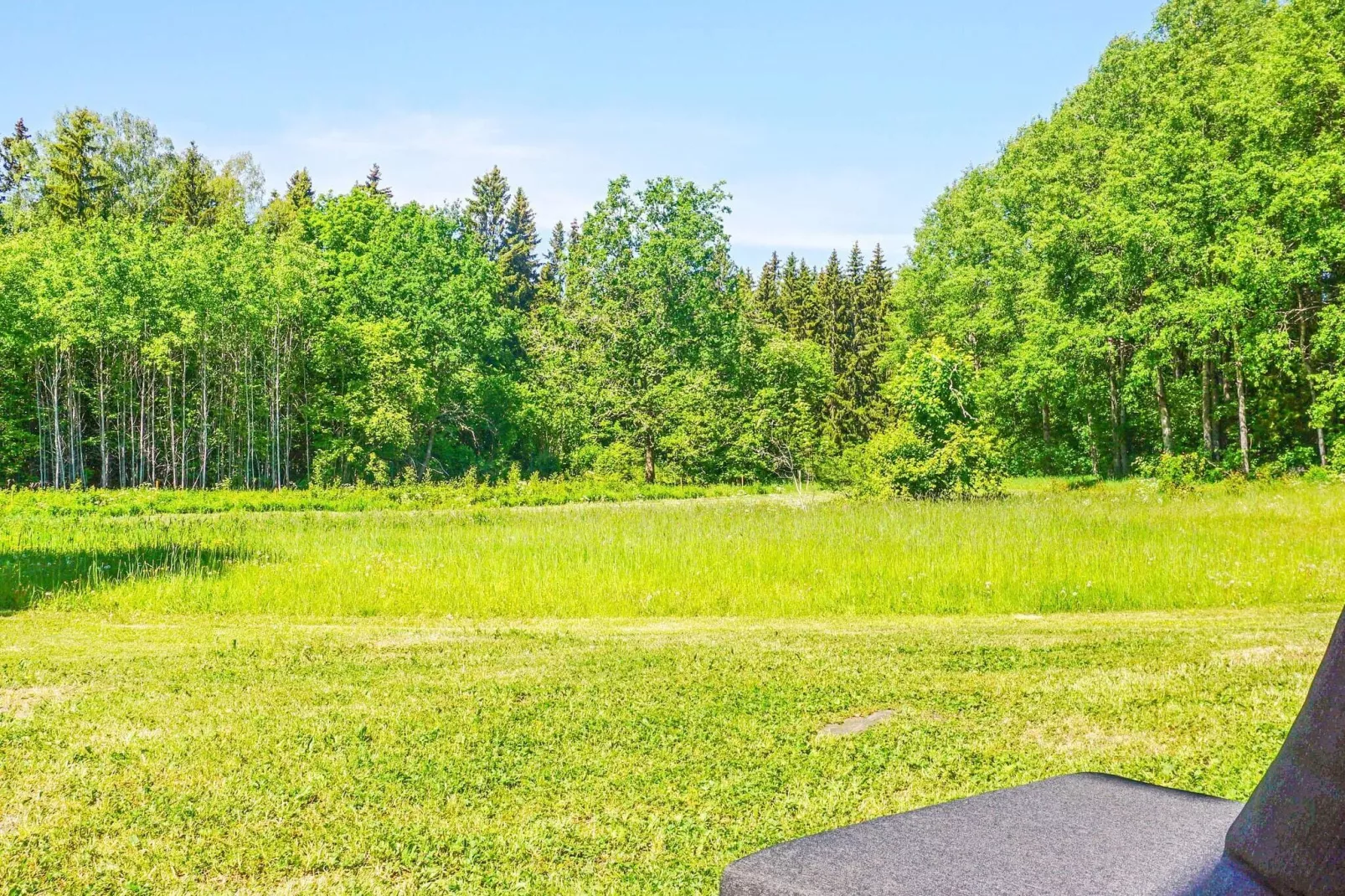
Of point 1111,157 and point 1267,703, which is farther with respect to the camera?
point 1111,157

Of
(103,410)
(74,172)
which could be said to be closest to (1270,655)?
(103,410)

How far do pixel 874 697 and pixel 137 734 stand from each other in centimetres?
399

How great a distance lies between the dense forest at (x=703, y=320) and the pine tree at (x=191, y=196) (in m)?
0.17

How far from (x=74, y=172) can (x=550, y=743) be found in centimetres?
4330

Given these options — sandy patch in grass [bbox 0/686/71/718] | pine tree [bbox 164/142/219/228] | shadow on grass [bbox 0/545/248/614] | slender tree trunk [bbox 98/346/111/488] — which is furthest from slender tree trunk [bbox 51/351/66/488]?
sandy patch in grass [bbox 0/686/71/718]

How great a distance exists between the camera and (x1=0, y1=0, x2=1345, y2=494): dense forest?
23.7 meters

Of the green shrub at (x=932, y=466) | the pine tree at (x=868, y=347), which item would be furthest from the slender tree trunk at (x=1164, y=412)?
the pine tree at (x=868, y=347)

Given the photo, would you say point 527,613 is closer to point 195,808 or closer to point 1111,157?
point 195,808

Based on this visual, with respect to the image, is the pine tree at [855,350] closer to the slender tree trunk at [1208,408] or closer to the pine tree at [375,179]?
the slender tree trunk at [1208,408]

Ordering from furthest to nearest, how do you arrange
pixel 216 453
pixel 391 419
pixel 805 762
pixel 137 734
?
pixel 216 453, pixel 391 419, pixel 137 734, pixel 805 762

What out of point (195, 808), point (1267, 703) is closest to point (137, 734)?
point (195, 808)

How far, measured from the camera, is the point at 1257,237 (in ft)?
75.7

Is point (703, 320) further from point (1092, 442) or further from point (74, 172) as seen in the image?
point (74, 172)

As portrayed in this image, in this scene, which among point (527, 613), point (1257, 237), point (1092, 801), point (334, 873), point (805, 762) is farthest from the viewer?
point (1257, 237)
